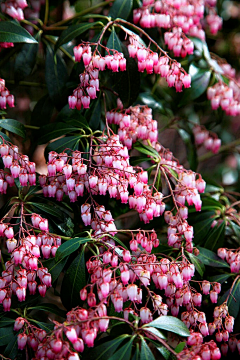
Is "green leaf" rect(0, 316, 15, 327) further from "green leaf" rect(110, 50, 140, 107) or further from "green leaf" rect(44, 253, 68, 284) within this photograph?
"green leaf" rect(110, 50, 140, 107)

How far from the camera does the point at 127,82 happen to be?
1.57 m

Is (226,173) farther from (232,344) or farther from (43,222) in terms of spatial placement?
(43,222)

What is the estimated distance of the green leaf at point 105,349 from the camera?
1.11m

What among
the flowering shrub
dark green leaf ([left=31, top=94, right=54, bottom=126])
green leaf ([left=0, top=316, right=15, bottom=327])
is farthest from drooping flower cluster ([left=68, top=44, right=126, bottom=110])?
green leaf ([left=0, top=316, right=15, bottom=327])

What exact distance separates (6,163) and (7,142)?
0.08 metres

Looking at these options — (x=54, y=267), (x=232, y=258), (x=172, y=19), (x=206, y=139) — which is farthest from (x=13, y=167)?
(x=206, y=139)

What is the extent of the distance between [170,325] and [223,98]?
1100 mm

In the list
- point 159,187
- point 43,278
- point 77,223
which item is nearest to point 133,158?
point 159,187

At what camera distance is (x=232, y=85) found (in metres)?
2.07

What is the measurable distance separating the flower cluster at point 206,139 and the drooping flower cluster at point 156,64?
0.56m

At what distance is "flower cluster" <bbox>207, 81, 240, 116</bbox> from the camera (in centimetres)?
185

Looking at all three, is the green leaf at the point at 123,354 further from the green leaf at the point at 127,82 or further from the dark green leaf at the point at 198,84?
the dark green leaf at the point at 198,84

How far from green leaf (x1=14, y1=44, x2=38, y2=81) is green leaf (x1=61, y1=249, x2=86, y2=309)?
2.75 ft

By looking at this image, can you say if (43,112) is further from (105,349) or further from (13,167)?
A: (105,349)
